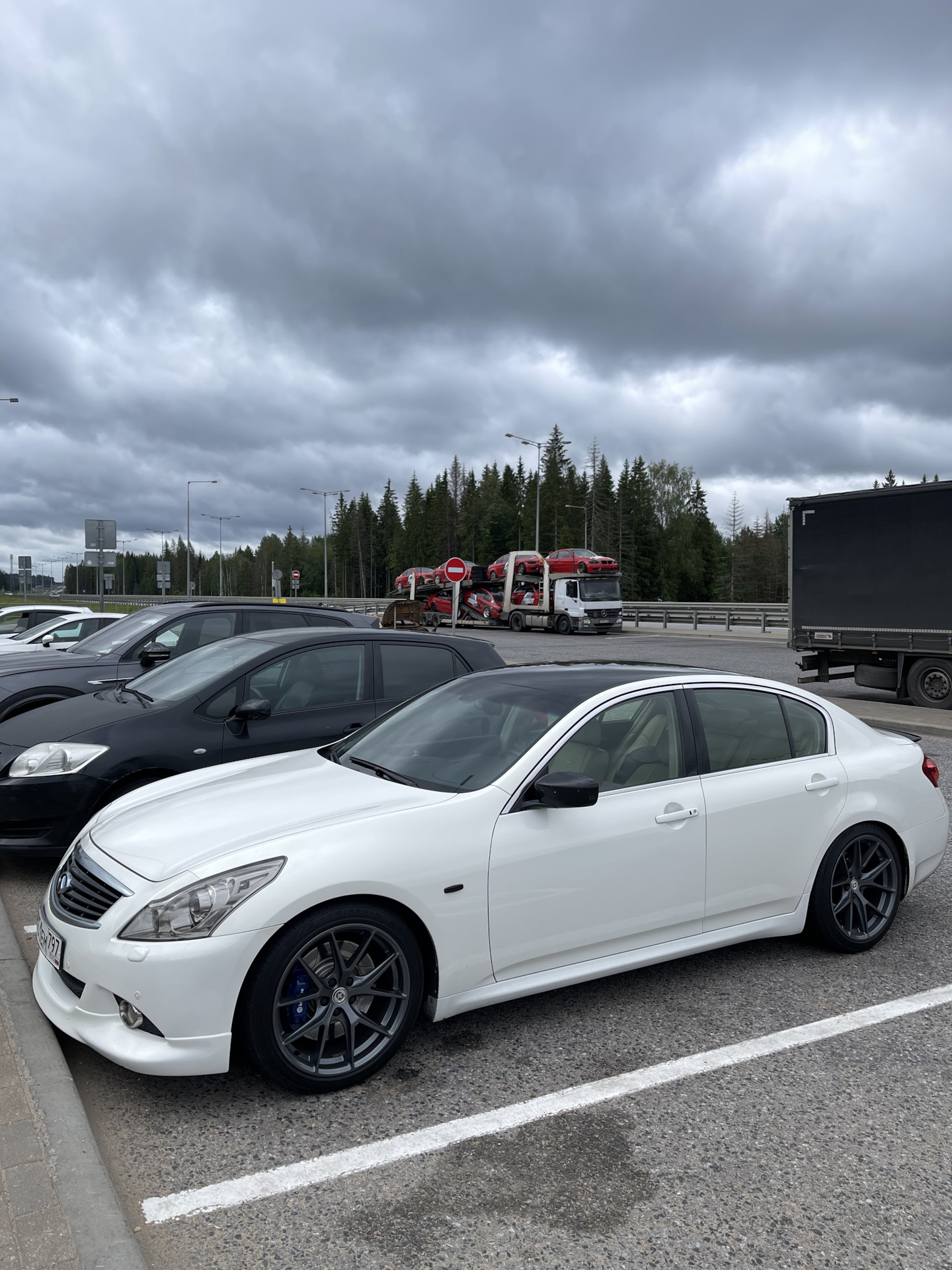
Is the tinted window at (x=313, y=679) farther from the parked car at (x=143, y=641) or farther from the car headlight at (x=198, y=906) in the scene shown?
the car headlight at (x=198, y=906)

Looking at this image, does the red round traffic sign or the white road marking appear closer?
the white road marking

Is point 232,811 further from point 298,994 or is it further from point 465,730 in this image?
point 465,730

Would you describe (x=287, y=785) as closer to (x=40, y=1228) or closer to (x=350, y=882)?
(x=350, y=882)

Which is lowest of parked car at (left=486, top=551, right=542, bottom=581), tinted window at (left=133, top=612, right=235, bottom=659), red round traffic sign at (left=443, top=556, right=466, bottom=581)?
tinted window at (left=133, top=612, right=235, bottom=659)

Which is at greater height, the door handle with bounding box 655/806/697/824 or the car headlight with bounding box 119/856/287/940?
the door handle with bounding box 655/806/697/824

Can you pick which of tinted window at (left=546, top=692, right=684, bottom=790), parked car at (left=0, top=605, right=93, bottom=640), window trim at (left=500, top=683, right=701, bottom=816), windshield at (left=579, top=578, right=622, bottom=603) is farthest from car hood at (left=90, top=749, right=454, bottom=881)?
windshield at (left=579, top=578, right=622, bottom=603)

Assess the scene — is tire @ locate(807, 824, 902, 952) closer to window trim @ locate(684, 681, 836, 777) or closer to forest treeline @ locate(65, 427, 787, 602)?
window trim @ locate(684, 681, 836, 777)

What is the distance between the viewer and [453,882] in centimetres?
342

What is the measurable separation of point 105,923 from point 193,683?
3.11 m

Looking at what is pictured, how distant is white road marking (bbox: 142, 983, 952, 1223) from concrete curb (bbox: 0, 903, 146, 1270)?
0.17m

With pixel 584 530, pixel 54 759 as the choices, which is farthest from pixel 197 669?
pixel 584 530

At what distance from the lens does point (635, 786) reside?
3.99 meters

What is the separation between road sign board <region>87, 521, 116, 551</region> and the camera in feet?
71.4

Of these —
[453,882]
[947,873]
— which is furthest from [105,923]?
[947,873]
